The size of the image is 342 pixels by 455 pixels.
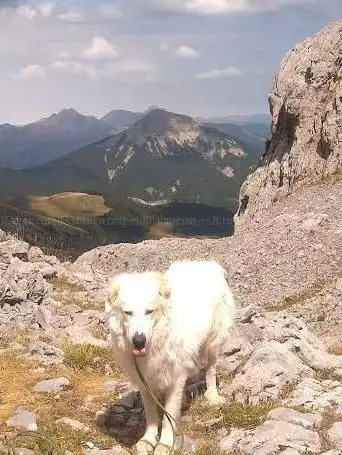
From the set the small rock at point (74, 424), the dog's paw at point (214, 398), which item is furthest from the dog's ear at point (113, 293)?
the dog's paw at point (214, 398)

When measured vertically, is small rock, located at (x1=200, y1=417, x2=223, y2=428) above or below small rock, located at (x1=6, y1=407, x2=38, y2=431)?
above

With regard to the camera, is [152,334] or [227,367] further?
[227,367]

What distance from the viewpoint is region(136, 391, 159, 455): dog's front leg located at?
10.6 m

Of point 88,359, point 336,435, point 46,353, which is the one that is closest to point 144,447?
point 336,435

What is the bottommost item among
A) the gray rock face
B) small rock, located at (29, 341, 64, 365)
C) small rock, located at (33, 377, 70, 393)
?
small rock, located at (29, 341, 64, 365)

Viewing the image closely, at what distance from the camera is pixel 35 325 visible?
19906mm

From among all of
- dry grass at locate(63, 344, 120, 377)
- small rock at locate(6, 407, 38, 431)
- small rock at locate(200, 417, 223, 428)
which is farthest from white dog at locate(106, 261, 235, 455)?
dry grass at locate(63, 344, 120, 377)

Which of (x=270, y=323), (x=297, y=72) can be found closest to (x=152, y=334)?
(x=270, y=323)

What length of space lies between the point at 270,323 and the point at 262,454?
770cm

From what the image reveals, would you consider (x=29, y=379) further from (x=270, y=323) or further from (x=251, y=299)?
(x=251, y=299)

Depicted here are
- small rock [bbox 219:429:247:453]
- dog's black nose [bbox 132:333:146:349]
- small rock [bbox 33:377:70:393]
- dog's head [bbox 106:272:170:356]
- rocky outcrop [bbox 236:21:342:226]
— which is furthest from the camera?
rocky outcrop [bbox 236:21:342:226]

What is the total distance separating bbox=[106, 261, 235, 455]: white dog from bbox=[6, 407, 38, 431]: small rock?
227 centimetres

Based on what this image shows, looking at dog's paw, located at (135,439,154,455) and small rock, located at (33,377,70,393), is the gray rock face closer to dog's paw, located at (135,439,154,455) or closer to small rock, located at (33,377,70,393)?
dog's paw, located at (135,439,154,455)

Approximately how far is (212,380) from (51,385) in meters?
3.87
